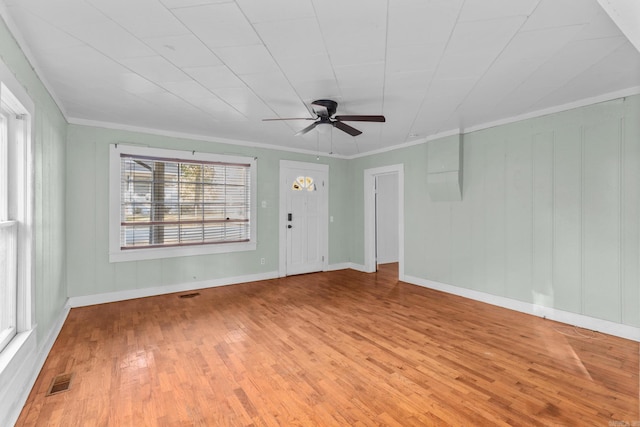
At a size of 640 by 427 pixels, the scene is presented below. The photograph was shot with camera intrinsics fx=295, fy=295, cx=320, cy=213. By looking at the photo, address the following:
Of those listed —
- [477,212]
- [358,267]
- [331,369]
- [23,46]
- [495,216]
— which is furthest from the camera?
[358,267]

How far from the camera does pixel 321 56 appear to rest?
2336 mm

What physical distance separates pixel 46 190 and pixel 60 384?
1.74m

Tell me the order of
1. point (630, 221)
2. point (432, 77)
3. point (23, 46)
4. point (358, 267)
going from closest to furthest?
point (23, 46) < point (432, 77) < point (630, 221) < point (358, 267)

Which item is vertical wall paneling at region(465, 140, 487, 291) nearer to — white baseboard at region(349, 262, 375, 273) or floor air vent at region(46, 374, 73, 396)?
white baseboard at region(349, 262, 375, 273)

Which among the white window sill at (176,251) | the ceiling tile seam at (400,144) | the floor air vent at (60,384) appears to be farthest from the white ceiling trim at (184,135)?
the floor air vent at (60,384)

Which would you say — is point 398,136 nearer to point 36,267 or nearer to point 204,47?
point 204,47

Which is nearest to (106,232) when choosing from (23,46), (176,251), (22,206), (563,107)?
(176,251)

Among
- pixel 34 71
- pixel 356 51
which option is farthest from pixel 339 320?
pixel 34 71

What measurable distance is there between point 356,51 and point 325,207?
418cm

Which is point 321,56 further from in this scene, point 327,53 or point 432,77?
point 432,77

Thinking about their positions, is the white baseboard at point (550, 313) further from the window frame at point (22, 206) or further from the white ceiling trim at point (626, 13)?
the window frame at point (22, 206)

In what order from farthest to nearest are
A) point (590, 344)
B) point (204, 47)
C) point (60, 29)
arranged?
point (590, 344)
point (204, 47)
point (60, 29)

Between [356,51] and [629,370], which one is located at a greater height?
[356,51]

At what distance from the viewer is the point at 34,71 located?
2.49 meters
